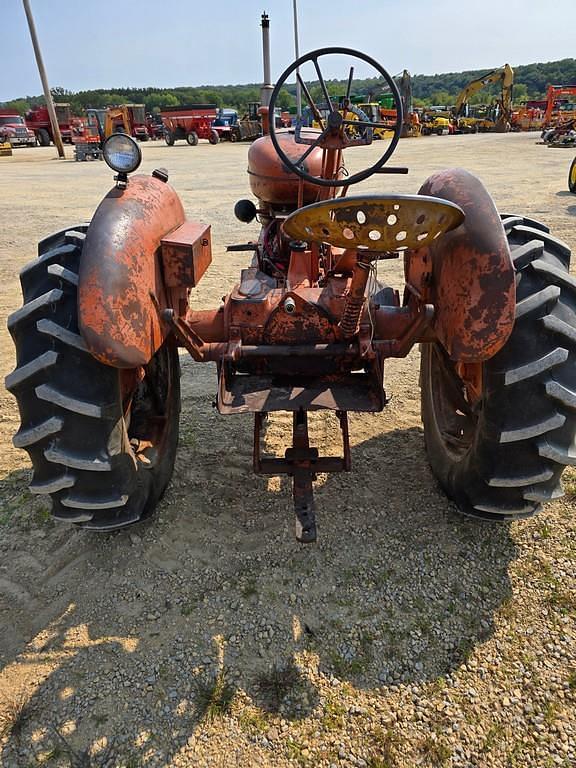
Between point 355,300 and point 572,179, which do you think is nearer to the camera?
point 355,300

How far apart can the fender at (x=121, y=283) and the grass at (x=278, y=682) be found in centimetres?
117

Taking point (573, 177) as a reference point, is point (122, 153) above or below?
above

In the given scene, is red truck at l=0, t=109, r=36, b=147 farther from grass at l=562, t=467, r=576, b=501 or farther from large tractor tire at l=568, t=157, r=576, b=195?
grass at l=562, t=467, r=576, b=501

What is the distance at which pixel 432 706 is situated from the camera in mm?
1856

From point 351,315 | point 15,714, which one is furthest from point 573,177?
point 15,714

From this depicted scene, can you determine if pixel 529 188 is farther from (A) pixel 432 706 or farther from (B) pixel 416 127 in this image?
(B) pixel 416 127

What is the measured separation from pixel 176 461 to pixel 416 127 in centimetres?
3260

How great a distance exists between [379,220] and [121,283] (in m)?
0.96

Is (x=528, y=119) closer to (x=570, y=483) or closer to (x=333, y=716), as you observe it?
(x=570, y=483)

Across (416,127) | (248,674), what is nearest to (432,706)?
(248,674)

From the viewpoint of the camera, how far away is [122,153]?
2232 millimetres

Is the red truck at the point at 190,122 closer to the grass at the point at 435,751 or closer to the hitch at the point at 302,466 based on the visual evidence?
the hitch at the point at 302,466

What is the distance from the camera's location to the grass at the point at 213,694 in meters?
1.85

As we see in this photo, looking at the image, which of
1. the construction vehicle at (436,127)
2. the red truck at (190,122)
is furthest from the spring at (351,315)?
the construction vehicle at (436,127)
